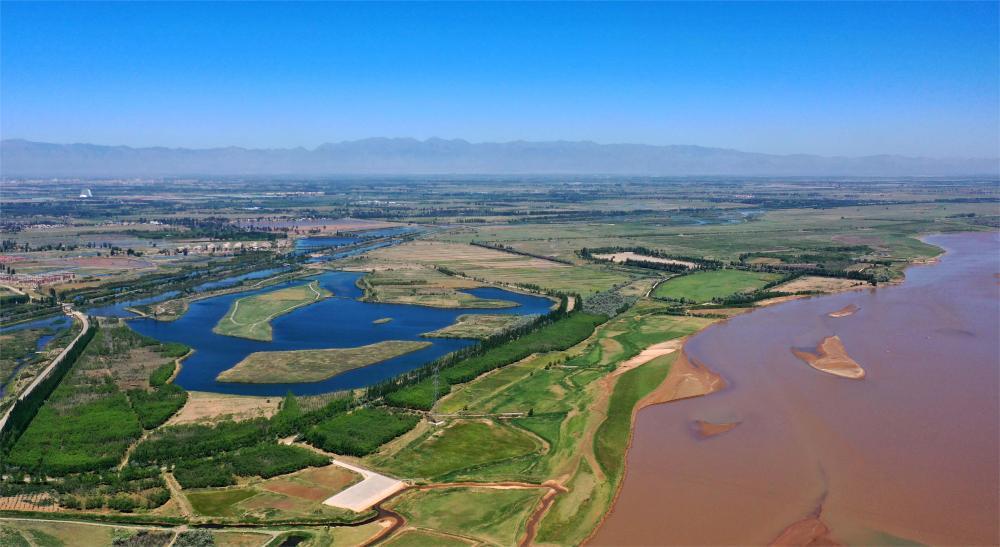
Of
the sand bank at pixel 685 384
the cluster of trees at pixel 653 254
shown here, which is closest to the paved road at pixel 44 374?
the sand bank at pixel 685 384

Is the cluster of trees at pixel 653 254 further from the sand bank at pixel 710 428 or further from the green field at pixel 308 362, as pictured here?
the sand bank at pixel 710 428

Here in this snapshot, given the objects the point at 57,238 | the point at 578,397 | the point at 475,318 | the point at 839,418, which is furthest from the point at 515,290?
the point at 57,238

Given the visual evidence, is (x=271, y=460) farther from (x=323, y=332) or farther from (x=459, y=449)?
(x=323, y=332)

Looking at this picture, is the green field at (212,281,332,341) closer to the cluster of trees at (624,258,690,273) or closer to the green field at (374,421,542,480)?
the green field at (374,421,542,480)

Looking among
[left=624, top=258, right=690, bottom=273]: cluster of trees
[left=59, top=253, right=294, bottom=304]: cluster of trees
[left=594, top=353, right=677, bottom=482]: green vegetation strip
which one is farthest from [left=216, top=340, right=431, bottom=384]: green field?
[left=624, top=258, right=690, bottom=273]: cluster of trees

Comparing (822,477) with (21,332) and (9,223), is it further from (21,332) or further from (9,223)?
(9,223)

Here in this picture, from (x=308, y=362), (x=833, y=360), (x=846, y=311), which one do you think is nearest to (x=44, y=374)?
(x=308, y=362)
